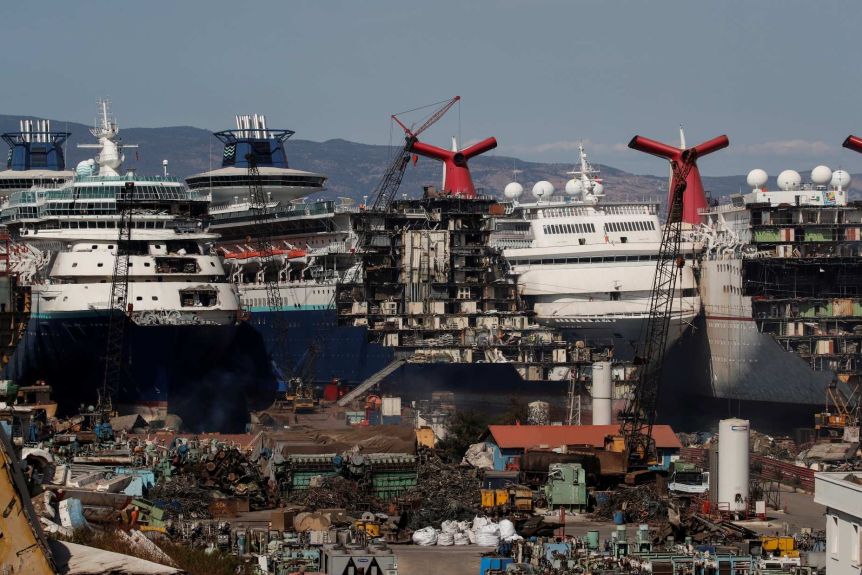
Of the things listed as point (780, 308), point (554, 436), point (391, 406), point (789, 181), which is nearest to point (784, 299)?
point (780, 308)

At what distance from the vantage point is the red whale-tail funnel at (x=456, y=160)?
112m

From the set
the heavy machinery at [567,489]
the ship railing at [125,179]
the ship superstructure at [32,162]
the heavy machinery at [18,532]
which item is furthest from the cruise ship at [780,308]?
the heavy machinery at [18,532]

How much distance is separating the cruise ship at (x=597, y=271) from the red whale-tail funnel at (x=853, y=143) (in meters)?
11.8

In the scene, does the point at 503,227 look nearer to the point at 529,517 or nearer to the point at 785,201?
the point at 785,201

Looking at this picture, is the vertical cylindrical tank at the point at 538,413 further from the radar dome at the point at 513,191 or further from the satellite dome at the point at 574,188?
the radar dome at the point at 513,191

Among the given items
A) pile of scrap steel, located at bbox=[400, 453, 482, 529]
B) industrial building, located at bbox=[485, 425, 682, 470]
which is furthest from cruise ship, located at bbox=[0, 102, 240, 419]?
pile of scrap steel, located at bbox=[400, 453, 482, 529]

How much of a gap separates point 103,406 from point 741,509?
114 ft

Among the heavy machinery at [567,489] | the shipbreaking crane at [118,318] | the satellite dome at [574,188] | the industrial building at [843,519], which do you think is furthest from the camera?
the satellite dome at [574,188]

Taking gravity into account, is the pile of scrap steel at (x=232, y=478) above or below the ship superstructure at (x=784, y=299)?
below

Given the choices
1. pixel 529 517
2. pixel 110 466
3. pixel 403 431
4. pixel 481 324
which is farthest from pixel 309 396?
pixel 529 517

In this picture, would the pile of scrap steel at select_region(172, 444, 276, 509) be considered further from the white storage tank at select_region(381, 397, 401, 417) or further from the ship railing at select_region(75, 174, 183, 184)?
the ship railing at select_region(75, 174, 183, 184)

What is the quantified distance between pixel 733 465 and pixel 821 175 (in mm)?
45787

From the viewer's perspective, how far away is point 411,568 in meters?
43.7

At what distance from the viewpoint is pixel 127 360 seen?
87.2 m
